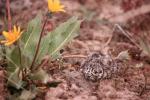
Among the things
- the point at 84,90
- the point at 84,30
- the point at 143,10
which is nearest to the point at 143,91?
the point at 84,90

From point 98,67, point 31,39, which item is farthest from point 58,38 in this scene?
point 98,67

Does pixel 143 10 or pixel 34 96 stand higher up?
pixel 143 10

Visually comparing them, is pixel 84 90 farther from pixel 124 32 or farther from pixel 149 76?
pixel 124 32

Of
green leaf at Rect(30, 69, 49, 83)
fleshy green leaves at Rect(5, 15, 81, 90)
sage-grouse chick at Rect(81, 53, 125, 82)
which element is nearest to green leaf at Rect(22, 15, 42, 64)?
fleshy green leaves at Rect(5, 15, 81, 90)

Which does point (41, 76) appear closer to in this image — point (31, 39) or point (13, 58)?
point (13, 58)

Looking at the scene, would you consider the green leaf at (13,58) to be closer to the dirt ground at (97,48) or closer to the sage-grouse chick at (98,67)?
the dirt ground at (97,48)

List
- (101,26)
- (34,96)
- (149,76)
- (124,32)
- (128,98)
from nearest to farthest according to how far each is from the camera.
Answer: (34,96), (128,98), (149,76), (124,32), (101,26)

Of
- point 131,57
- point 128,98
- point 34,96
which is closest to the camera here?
point 34,96
